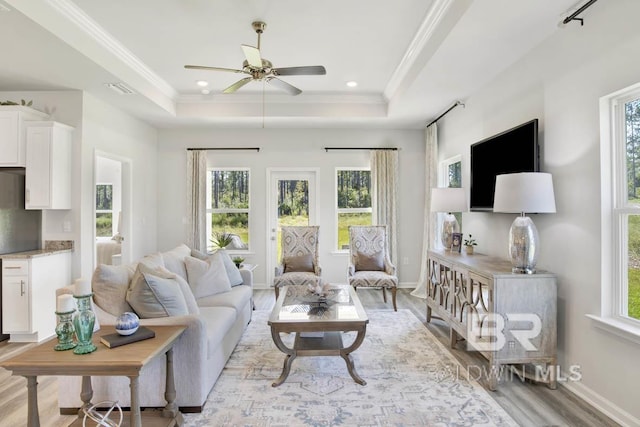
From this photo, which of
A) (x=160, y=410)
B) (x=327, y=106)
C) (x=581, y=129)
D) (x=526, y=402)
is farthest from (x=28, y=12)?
(x=526, y=402)

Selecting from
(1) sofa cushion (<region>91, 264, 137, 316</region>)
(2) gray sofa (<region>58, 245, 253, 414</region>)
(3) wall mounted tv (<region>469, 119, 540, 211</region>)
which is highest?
(3) wall mounted tv (<region>469, 119, 540, 211</region>)

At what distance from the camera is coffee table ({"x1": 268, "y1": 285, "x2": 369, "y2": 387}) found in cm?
262

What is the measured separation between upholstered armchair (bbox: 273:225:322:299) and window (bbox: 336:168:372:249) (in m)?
1.05

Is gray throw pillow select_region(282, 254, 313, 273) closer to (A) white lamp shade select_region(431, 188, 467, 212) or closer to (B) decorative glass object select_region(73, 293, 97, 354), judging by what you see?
(A) white lamp shade select_region(431, 188, 467, 212)

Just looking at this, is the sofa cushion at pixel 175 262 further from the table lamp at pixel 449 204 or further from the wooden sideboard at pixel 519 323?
the table lamp at pixel 449 204

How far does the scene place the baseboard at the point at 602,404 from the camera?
2.11 meters

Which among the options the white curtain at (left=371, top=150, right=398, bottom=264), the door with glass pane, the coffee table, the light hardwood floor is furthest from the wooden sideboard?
the door with glass pane

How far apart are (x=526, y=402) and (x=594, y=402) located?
0.43 meters

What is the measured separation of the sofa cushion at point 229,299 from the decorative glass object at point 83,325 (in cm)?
144

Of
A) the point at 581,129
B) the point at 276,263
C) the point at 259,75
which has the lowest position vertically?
the point at 276,263

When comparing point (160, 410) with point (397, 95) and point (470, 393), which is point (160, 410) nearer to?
point (470, 393)

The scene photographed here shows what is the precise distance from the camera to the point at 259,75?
3.16m

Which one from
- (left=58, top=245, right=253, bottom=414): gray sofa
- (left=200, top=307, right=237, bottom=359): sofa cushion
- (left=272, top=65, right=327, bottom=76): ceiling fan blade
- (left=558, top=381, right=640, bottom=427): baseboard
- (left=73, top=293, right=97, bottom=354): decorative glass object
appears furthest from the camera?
(left=272, top=65, right=327, bottom=76): ceiling fan blade

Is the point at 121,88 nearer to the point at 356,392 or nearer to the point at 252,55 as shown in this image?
the point at 252,55
